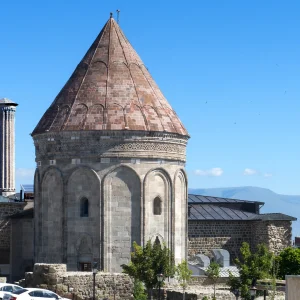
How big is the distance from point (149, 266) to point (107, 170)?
7612 mm

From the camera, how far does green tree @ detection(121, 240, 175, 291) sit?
4281cm

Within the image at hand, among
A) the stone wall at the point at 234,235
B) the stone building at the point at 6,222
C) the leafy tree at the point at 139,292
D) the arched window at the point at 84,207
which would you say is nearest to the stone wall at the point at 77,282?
the leafy tree at the point at 139,292

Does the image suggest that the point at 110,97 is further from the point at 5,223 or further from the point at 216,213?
the point at 216,213

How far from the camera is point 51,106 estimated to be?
5212 centimetres

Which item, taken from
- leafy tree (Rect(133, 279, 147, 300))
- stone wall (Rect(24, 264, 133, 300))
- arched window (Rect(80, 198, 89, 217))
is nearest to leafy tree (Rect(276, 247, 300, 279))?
arched window (Rect(80, 198, 89, 217))

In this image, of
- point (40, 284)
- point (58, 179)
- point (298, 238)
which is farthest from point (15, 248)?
point (298, 238)

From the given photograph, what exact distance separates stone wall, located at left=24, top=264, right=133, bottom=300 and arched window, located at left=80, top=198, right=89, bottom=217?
25.5 ft

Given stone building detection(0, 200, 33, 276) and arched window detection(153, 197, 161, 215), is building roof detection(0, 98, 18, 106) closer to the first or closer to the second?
stone building detection(0, 200, 33, 276)

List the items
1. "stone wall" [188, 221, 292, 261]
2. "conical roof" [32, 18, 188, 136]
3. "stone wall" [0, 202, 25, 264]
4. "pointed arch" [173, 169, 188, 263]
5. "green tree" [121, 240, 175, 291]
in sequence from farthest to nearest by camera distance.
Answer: "stone wall" [188, 221, 292, 261], "stone wall" [0, 202, 25, 264], "pointed arch" [173, 169, 188, 263], "conical roof" [32, 18, 188, 136], "green tree" [121, 240, 175, 291]

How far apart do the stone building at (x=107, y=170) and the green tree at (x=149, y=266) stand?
5259mm

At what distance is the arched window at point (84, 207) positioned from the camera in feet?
165

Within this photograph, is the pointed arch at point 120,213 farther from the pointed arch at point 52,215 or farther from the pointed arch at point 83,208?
the pointed arch at point 52,215

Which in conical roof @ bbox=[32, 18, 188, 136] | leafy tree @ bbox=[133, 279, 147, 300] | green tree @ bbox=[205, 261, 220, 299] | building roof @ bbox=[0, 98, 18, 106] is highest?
building roof @ bbox=[0, 98, 18, 106]

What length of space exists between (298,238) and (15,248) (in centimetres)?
3003
